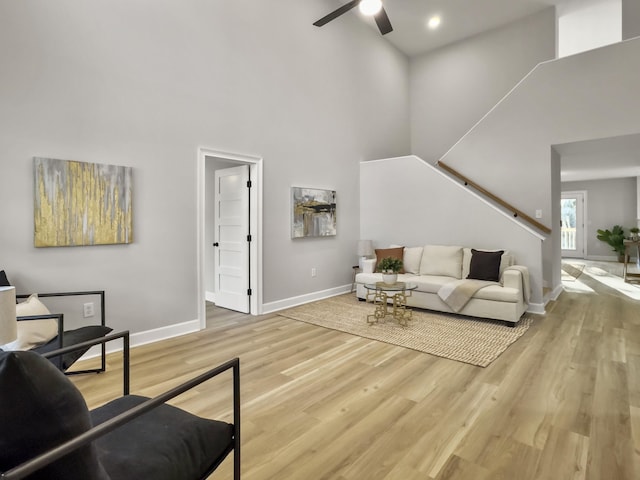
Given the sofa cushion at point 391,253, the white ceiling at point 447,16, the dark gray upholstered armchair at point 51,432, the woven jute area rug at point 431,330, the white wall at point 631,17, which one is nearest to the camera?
the dark gray upholstered armchair at point 51,432

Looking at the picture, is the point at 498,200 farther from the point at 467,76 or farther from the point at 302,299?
the point at 302,299

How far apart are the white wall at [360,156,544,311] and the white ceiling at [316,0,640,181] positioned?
1637 mm

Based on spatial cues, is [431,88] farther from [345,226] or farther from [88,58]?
[88,58]

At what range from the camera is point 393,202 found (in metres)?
6.09

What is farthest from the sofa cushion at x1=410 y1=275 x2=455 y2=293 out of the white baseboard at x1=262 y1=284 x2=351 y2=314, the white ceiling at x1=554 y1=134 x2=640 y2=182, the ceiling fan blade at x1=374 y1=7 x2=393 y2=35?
the ceiling fan blade at x1=374 y1=7 x2=393 y2=35

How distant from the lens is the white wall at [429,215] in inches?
192

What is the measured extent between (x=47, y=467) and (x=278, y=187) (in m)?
4.30

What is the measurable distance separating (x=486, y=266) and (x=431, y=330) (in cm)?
133

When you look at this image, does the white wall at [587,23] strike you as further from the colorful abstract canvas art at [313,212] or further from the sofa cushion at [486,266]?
the colorful abstract canvas art at [313,212]

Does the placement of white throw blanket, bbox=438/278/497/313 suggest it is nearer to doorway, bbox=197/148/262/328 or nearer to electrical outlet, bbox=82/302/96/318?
doorway, bbox=197/148/262/328

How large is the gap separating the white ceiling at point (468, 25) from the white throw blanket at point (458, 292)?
2.69 m

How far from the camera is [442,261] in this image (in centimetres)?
514

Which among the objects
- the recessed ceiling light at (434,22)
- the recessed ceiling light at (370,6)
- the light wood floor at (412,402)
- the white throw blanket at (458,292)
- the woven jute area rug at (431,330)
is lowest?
the light wood floor at (412,402)

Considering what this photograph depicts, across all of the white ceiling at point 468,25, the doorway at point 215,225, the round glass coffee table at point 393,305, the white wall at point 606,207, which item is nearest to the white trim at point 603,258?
the white wall at point 606,207
